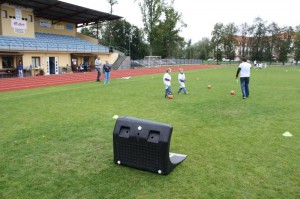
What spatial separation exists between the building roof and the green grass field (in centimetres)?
2641

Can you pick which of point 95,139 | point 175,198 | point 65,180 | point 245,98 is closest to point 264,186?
point 175,198

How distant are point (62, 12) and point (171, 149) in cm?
3711

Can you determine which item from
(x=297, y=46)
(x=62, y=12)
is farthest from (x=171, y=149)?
(x=297, y=46)

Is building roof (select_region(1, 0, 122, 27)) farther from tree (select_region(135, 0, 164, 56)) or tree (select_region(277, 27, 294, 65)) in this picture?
tree (select_region(277, 27, 294, 65))

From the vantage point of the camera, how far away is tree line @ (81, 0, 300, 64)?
65.1m

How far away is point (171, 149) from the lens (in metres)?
6.04

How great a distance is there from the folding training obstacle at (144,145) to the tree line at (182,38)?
55266mm

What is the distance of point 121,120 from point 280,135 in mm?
4297

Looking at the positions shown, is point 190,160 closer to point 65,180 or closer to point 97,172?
point 97,172

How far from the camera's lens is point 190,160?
536cm

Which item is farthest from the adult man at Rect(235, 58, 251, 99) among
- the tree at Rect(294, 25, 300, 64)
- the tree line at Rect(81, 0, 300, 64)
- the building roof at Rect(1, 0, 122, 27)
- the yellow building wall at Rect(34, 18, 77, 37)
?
the tree at Rect(294, 25, 300, 64)

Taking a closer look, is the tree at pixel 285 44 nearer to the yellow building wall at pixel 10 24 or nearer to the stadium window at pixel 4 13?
the yellow building wall at pixel 10 24

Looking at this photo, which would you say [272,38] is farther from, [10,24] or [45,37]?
[10,24]

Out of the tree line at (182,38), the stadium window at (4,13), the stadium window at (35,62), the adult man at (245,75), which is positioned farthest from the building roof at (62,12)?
the adult man at (245,75)
